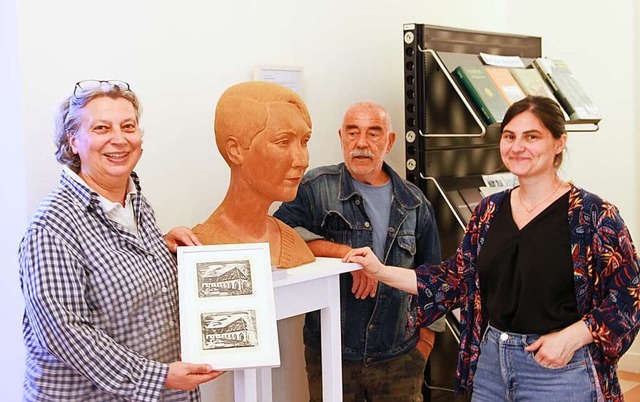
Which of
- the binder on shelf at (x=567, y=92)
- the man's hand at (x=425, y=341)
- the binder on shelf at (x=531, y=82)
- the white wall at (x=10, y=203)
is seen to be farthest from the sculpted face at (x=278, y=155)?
the binder on shelf at (x=567, y=92)

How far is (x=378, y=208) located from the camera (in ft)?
11.2

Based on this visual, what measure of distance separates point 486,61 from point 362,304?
1.47m

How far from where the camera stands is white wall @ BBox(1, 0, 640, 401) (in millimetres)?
2783

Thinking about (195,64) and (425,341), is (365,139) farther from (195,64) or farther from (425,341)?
(425,341)

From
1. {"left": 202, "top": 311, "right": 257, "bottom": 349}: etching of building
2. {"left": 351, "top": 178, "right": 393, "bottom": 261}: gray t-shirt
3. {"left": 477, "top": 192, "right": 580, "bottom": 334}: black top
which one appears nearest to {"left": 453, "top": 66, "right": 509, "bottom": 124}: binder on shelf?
{"left": 351, "top": 178, "right": 393, "bottom": 261}: gray t-shirt

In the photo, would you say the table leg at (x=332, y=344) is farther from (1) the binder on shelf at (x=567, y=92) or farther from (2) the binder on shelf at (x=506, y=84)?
(1) the binder on shelf at (x=567, y=92)

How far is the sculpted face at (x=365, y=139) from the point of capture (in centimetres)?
335

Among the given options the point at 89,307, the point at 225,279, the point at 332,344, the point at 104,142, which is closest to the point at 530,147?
the point at 332,344

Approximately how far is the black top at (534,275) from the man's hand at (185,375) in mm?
996

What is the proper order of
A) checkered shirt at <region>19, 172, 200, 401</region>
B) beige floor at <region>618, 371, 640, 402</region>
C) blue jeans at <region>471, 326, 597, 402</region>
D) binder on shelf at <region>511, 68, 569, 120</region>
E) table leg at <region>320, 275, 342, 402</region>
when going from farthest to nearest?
beige floor at <region>618, 371, 640, 402</region> → binder on shelf at <region>511, 68, 569, 120</region> → table leg at <region>320, 275, 342, 402</region> → blue jeans at <region>471, 326, 597, 402</region> → checkered shirt at <region>19, 172, 200, 401</region>

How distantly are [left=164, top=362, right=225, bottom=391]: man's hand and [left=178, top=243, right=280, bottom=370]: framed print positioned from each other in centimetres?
2

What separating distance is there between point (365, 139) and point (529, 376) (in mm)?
1115

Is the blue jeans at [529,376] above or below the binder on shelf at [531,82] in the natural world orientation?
below

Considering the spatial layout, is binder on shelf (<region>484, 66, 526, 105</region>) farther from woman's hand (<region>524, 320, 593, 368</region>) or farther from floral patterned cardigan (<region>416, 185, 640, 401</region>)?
woman's hand (<region>524, 320, 593, 368</region>)
